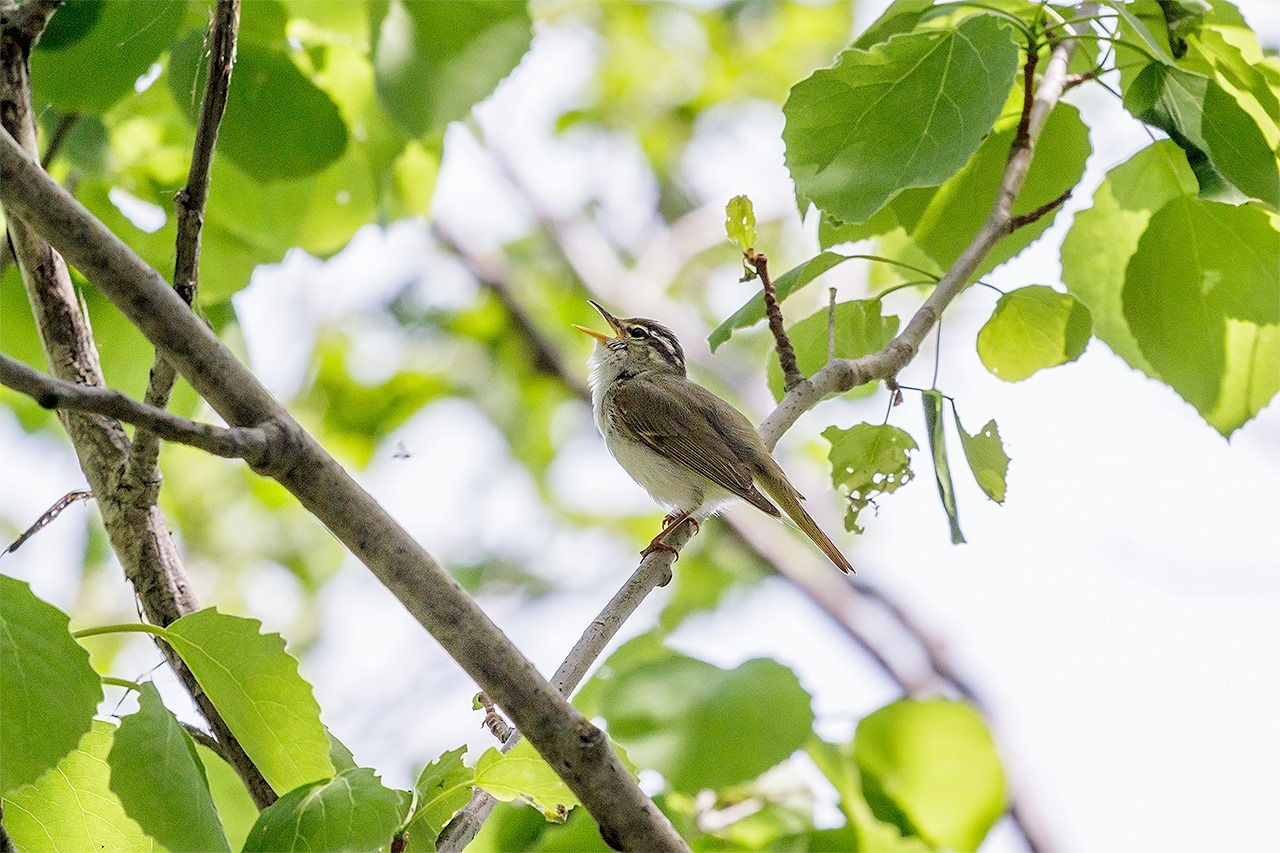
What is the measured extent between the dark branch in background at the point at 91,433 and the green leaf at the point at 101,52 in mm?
495

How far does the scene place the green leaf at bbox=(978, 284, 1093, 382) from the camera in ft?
8.59

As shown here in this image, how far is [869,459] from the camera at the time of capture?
8.55 ft

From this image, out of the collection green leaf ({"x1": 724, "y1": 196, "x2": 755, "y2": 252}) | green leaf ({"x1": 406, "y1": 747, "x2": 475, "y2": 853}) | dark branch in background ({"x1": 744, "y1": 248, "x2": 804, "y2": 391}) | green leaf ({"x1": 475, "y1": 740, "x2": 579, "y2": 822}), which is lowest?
green leaf ({"x1": 475, "y1": 740, "x2": 579, "y2": 822})

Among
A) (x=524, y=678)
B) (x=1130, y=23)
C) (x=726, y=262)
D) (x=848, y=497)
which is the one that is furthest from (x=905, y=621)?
(x=524, y=678)

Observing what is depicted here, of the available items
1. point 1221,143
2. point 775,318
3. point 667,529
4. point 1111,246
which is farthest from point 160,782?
point 1111,246

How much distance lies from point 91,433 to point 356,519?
0.93m

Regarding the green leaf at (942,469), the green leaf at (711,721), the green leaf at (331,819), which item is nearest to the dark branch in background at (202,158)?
the green leaf at (331,819)

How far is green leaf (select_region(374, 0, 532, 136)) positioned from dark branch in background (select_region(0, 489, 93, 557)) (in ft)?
3.68

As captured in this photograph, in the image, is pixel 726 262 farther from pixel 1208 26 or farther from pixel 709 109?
pixel 1208 26

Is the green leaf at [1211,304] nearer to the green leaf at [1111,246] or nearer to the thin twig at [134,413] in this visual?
the green leaf at [1111,246]

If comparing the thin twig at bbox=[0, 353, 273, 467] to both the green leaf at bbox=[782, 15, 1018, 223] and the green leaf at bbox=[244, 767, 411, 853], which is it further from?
the green leaf at bbox=[782, 15, 1018, 223]

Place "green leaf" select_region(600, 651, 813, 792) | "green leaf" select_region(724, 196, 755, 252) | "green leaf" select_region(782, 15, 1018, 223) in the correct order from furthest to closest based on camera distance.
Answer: "green leaf" select_region(600, 651, 813, 792), "green leaf" select_region(724, 196, 755, 252), "green leaf" select_region(782, 15, 1018, 223)

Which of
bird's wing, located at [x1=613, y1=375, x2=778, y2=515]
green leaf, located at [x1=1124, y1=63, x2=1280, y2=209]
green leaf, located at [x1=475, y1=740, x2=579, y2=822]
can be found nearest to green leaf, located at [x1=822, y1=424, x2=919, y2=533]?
green leaf, located at [x1=1124, y1=63, x2=1280, y2=209]

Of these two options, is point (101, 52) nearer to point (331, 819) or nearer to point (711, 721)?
point (331, 819)
